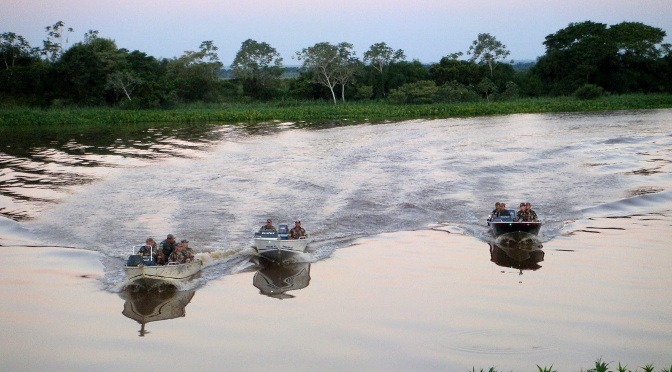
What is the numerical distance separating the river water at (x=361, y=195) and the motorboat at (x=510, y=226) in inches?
24.7

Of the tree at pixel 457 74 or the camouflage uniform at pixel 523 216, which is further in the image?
the tree at pixel 457 74

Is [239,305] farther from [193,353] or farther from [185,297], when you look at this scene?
[193,353]

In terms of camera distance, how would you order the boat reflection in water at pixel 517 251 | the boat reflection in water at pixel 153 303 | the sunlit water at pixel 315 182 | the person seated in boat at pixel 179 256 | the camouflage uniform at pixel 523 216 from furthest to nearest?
the sunlit water at pixel 315 182
the camouflage uniform at pixel 523 216
the boat reflection in water at pixel 517 251
the person seated in boat at pixel 179 256
the boat reflection in water at pixel 153 303

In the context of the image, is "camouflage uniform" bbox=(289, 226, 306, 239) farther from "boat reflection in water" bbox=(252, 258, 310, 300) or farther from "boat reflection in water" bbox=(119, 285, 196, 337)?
"boat reflection in water" bbox=(119, 285, 196, 337)

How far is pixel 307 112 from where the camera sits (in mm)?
66750

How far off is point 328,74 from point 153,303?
57984 mm

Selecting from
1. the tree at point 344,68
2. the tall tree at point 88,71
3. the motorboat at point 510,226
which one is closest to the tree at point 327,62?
the tree at point 344,68

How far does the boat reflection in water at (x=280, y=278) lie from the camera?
18.8 meters

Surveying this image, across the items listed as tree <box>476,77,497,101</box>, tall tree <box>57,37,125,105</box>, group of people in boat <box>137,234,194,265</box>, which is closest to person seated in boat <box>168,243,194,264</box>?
group of people in boat <box>137,234,194,265</box>

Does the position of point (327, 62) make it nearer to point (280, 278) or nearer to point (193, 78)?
point (193, 78)

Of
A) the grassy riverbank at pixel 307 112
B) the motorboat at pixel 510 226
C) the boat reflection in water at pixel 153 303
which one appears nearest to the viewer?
the boat reflection in water at pixel 153 303

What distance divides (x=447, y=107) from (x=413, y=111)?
3320 mm

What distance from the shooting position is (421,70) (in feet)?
264

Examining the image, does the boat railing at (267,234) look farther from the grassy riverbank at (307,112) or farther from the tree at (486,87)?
the tree at (486,87)
